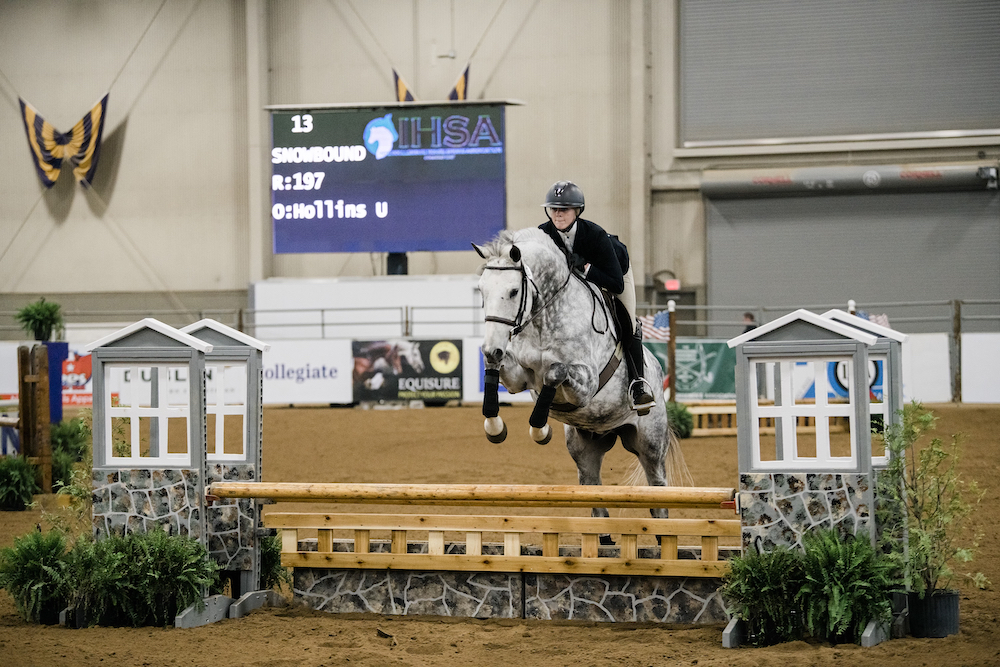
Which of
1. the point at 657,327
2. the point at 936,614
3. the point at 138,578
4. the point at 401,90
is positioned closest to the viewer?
the point at 936,614

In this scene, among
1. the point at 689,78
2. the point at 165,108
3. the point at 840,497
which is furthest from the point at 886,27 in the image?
the point at 840,497

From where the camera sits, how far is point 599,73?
832 inches

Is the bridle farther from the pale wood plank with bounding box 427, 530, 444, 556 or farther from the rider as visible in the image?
the pale wood plank with bounding box 427, 530, 444, 556

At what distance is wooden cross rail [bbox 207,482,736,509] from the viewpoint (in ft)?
14.2

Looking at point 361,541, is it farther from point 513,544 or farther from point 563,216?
point 563,216

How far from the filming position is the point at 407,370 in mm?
16406

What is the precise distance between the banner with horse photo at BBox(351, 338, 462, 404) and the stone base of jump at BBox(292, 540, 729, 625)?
11125 mm

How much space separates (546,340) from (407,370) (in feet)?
38.2

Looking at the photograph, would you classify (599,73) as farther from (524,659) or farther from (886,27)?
(524,659)

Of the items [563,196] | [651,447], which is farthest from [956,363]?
[563,196]

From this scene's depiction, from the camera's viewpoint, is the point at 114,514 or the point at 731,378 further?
the point at 731,378

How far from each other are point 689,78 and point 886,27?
400 cm

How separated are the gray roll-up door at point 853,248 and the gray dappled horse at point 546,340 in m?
15.8

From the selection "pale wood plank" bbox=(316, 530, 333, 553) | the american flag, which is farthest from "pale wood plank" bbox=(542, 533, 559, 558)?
the american flag
